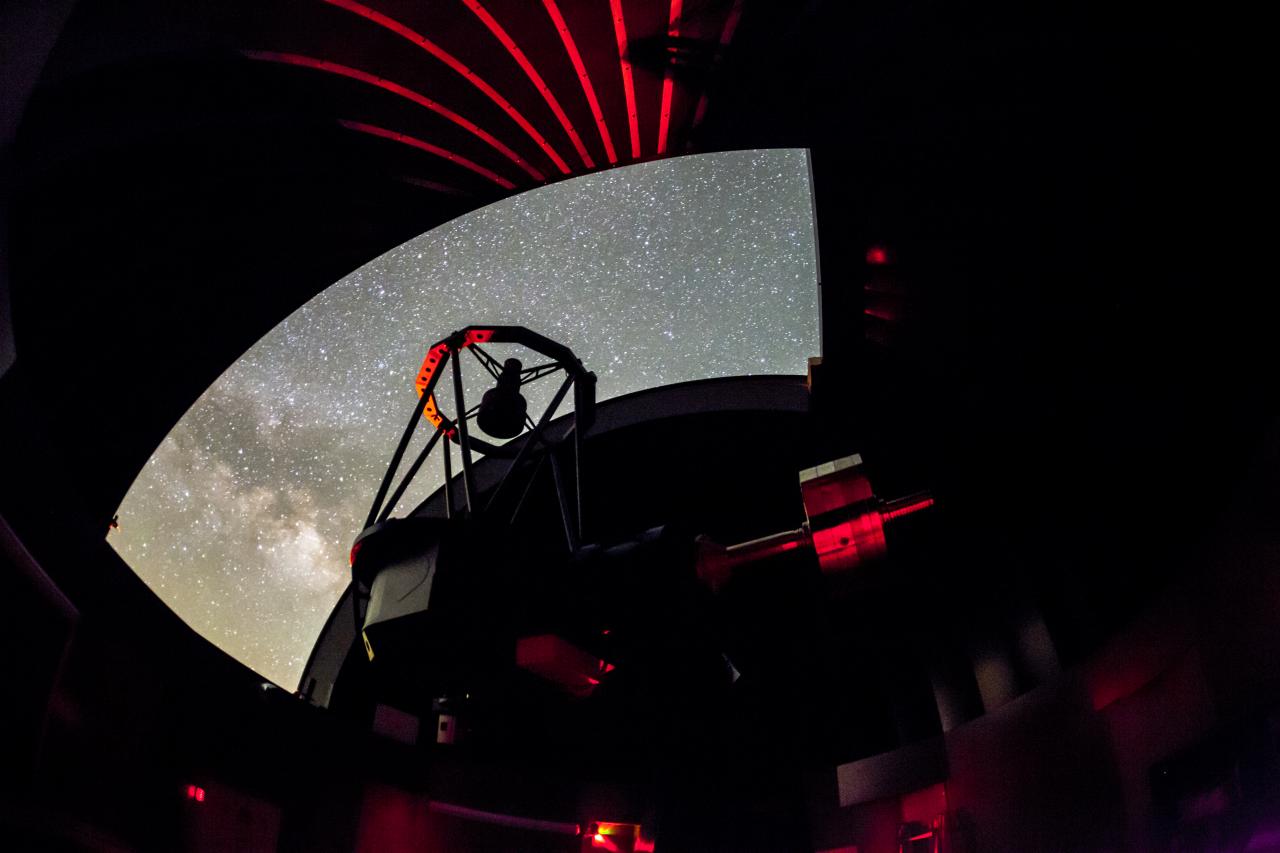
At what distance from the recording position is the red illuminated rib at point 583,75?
468 cm

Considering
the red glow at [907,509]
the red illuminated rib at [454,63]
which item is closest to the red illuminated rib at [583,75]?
the red illuminated rib at [454,63]

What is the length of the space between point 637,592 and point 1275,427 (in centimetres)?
326

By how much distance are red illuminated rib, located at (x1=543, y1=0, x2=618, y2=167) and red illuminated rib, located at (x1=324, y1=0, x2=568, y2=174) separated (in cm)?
33

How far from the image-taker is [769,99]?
4797 mm

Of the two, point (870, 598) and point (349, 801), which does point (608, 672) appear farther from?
point (349, 801)

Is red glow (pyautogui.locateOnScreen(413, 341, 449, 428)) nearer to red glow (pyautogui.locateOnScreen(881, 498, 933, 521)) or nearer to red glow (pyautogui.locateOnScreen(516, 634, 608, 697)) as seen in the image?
red glow (pyautogui.locateOnScreen(516, 634, 608, 697))

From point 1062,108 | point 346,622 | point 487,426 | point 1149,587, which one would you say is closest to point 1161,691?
point 1149,587

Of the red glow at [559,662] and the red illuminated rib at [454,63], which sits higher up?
the red illuminated rib at [454,63]

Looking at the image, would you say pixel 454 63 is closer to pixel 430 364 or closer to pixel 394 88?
pixel 394 88

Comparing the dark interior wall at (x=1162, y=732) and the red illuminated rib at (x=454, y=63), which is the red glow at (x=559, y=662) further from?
the red illuminated rib at (x=454, y=63)

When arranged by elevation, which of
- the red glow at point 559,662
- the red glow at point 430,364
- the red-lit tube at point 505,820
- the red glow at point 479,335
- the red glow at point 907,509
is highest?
the red glow at point 479,335

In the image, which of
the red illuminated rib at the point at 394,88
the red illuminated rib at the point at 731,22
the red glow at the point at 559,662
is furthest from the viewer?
the red illuminated rib at the point at 731,22

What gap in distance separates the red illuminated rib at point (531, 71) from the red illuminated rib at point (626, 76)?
411 mm

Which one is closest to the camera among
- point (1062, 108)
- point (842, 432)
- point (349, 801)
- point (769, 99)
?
point (1062, 108)
